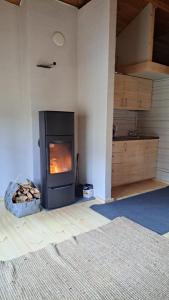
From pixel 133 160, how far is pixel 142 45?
200 cm

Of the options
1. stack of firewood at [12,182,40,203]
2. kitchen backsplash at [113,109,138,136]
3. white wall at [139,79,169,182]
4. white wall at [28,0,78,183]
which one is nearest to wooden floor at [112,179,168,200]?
white wall at [139,79,169,182]

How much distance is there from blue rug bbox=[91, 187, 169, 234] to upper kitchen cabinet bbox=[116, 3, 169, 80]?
2.10 m

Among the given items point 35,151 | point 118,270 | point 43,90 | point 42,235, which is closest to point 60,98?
point 43,90

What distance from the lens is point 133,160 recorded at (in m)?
3.92

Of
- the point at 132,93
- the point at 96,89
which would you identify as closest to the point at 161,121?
the point at 132,93

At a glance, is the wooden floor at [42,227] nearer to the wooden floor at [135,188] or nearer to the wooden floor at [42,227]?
the wooden floor at [42,227]

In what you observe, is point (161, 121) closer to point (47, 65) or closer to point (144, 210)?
point (144, 210)

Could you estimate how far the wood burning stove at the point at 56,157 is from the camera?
2.81 meters

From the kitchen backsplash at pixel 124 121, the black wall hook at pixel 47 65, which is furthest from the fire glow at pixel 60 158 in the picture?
the kitchen backsplash at pixel 124 121

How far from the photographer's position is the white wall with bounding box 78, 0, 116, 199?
2912 mm

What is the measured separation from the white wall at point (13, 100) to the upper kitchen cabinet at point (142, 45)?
1.82 meters

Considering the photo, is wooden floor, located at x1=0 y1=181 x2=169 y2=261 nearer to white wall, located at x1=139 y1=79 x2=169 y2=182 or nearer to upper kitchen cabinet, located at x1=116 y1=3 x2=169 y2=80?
white wall, located at x1=139 y1=79 x2=169 y2=182

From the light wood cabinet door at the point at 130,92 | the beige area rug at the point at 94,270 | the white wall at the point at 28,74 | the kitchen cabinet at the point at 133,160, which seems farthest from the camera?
the light wood cabinet door at the point at 130,92

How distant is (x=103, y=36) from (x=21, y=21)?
1203mm
